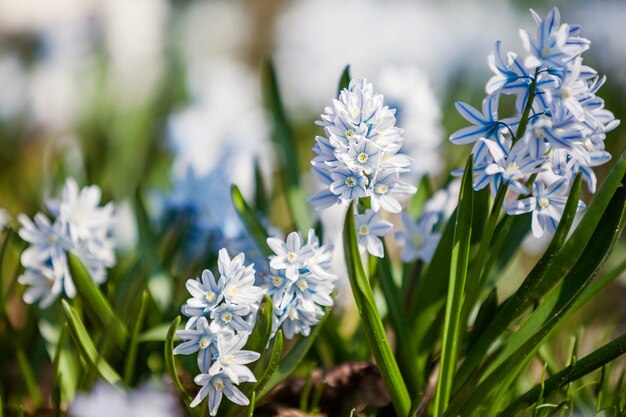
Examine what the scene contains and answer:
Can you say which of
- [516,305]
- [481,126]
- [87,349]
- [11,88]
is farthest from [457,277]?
[11,88]

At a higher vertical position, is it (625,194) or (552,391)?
(625,194)

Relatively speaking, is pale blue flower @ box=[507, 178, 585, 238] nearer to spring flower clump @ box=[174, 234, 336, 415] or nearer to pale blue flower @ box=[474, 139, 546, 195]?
pale blue flower @ box=[474, 139, 546, 195]

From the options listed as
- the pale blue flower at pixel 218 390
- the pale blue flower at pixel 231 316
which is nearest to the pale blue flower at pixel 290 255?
the pale blue flower at pixel 231 316

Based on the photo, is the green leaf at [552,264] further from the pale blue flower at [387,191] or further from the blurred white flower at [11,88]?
the blurred white flower at [11,88]

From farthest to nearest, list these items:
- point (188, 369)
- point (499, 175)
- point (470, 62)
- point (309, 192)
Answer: point (470, 62)
point (309, 192)
point (188, 369)
point (499, 175)

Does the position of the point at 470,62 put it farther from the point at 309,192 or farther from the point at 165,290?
the point at 165,290

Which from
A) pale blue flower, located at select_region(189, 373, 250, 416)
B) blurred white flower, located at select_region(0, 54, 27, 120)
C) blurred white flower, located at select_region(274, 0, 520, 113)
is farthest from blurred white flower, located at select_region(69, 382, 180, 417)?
blurred white flower, located at select_region(274, 0, 520, 113)

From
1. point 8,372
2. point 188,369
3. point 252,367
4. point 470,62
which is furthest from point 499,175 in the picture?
point 470,62
